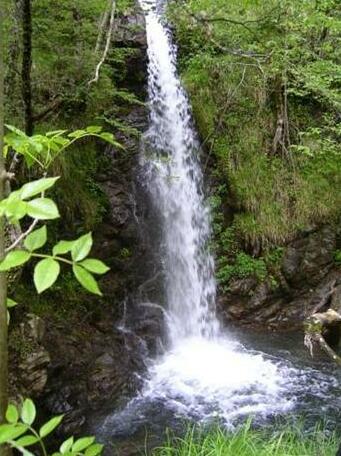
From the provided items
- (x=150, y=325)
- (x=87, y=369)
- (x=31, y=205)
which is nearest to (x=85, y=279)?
(x=31, y=205)

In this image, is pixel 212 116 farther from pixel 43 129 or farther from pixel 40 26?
pixel 40 26

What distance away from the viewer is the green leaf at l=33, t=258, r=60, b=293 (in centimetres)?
67

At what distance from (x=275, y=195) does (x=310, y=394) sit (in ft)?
12.6

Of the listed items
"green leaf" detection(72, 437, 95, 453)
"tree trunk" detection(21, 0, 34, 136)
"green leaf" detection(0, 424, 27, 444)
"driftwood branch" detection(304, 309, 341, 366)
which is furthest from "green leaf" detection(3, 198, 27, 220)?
"tree trunk" detection(21, 0, 34, 136)

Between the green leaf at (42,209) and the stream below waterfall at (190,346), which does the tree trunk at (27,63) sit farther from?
the green leaf at (42,209)

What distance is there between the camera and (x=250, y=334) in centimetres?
771

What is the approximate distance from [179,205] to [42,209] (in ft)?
26.3

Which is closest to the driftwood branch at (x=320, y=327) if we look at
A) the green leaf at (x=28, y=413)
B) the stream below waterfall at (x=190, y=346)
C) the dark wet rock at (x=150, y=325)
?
the green leaf at (x=28, y=413)

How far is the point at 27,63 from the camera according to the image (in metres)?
4.71

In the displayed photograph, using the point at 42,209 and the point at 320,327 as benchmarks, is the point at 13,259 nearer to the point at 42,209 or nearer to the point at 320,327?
the point at 42,209

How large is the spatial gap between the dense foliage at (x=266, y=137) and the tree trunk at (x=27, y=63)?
3865 mm

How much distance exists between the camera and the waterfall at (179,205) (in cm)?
809

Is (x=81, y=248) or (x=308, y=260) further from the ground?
(x=81, y=248)

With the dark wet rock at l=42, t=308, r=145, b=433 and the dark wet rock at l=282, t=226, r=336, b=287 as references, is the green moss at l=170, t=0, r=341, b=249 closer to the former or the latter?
the dark wet rock at l=282, t=226, r=336, b=287
